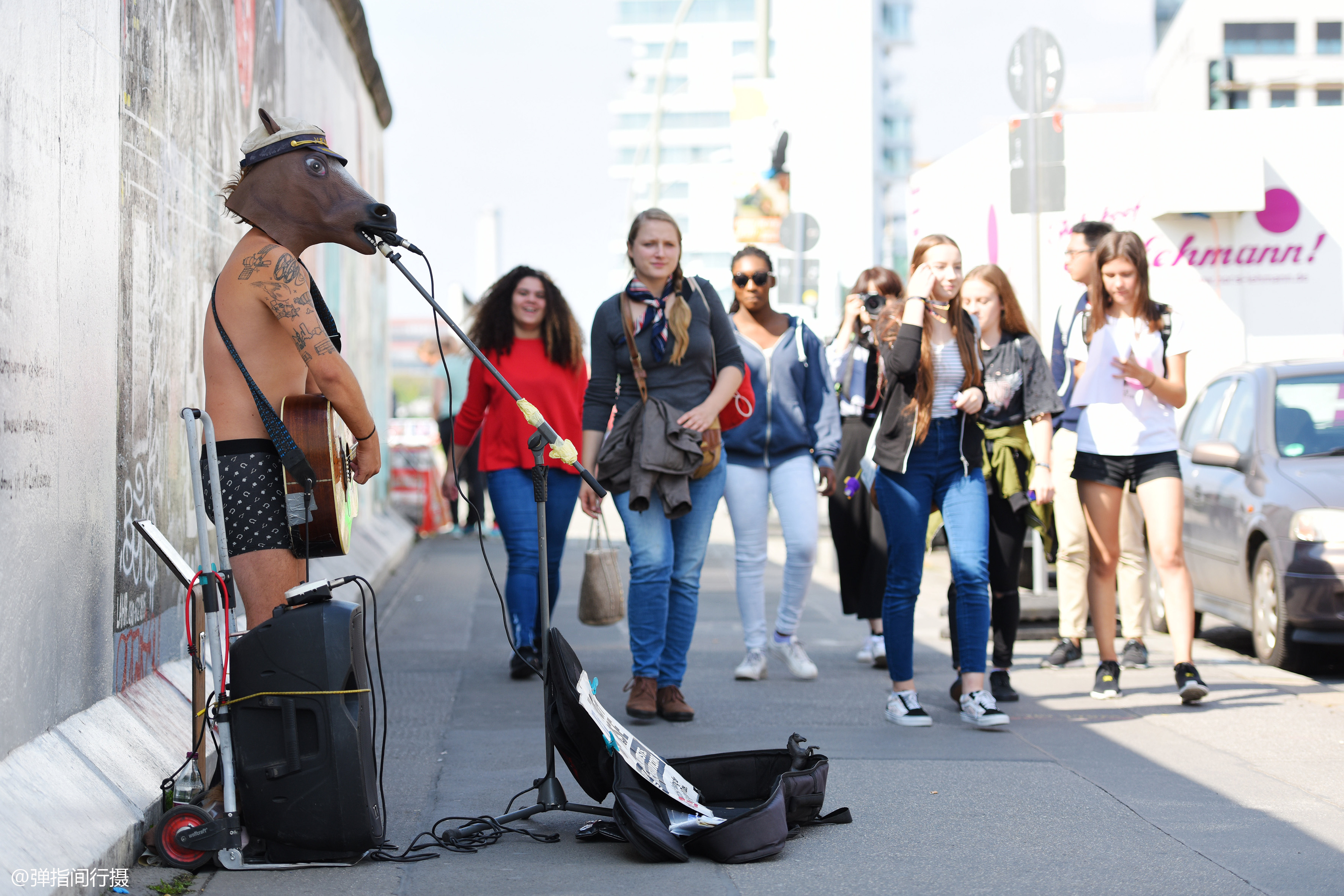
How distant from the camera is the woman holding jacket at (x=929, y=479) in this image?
599cm

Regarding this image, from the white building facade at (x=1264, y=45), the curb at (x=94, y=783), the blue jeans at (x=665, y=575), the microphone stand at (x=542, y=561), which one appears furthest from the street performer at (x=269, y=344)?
the white building facade at (x=1264, y=45)

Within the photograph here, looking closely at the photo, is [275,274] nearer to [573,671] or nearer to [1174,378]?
[573,671]

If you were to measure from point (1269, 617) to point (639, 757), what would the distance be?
16.1 ft

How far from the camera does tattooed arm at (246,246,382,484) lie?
401cm

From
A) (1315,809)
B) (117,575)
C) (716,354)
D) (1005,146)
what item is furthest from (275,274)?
(1005,146)

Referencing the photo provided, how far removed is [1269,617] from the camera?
7.71 m

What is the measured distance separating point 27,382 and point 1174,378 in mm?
5049

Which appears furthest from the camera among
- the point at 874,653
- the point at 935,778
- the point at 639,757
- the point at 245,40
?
the point at 874,653

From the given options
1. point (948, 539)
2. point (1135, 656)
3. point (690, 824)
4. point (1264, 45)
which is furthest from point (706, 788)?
point (1264, 45)

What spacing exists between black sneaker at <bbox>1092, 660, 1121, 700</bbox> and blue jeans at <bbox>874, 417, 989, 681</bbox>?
958 mm

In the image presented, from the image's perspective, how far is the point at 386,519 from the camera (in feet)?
46.9

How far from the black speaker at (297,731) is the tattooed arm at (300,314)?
0.64 metres

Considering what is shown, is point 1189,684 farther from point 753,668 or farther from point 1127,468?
point 753,668

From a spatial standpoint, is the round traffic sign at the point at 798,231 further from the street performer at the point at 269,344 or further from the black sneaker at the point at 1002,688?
the street performer at the point at 269,344
